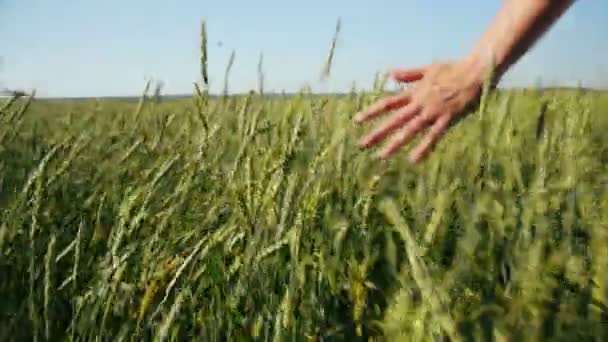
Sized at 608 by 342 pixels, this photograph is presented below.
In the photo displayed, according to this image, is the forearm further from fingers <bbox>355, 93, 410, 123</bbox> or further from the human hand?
fingers <bbox>355, 93, 410, 123</bbox>

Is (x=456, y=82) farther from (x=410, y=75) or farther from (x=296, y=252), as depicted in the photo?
(x=296, y=252)

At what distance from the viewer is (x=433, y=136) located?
1.29m

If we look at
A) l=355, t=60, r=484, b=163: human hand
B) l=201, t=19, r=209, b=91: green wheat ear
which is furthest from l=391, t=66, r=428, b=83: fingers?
l=201, t=19, r=209, b=91: green wheat ear

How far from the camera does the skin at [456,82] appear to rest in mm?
1236

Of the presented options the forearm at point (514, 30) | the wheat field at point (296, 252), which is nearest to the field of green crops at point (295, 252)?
the wheat field at point (296, 252)

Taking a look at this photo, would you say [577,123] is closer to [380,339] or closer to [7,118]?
[380,339]

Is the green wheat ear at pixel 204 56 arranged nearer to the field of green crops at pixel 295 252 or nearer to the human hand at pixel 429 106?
the field of green crops at pixel 295 252

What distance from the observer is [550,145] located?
149 centimetres

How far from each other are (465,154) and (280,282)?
1108mm

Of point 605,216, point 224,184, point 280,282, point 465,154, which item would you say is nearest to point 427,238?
point 280,282

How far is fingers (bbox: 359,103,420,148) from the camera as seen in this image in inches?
50.8

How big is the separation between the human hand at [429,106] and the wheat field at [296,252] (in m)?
0.08

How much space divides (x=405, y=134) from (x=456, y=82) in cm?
14

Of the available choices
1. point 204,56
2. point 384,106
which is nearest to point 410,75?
point 384,106
